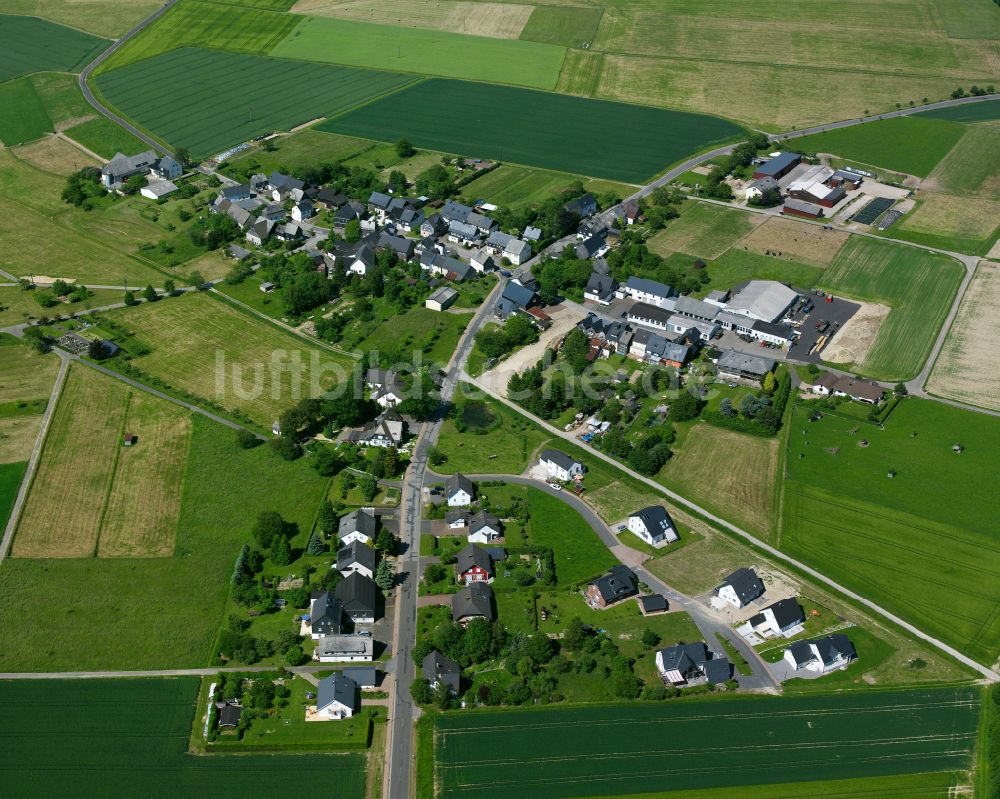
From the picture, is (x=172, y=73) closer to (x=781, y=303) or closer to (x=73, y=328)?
(x=73, y=328)

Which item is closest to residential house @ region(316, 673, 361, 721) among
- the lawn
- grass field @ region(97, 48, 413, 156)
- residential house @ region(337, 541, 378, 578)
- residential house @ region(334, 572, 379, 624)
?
residential house @ region(334, 572, 379, 624)

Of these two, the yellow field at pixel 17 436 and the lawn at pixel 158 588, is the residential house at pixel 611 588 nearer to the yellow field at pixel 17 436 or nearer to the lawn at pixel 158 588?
the lawn at pixel 158 588

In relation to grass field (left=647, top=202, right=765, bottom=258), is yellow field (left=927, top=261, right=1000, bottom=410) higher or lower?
lower

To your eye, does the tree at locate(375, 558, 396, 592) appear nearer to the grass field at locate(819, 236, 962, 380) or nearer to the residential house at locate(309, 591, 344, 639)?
the residential house at locate(309, 591, 344, 639)

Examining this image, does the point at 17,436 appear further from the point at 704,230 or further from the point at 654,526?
the point at 704,230

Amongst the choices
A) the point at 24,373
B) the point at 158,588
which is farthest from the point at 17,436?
the point at 158,588

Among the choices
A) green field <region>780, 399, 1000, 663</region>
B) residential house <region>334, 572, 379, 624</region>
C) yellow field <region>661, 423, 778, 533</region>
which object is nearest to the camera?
residential house <region>334, 572, 379, 624</region>

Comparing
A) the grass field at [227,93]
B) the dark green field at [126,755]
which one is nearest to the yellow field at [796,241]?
the grass field at [227,93]
